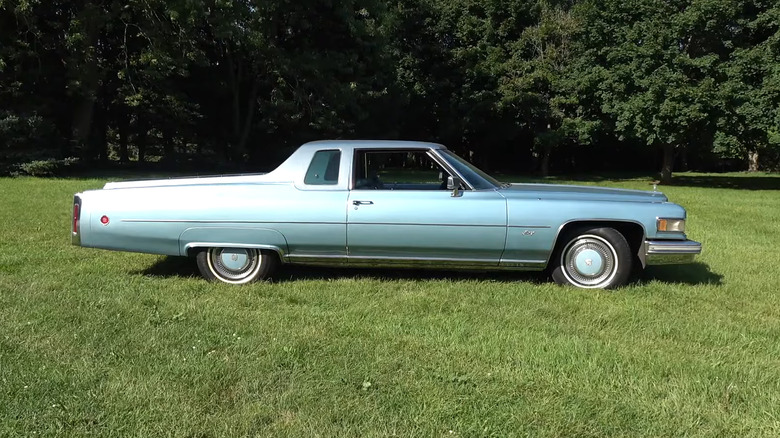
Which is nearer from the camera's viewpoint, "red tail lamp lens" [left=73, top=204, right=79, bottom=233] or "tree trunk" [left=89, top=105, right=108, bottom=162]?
"red tail lamp lens" [left=73, top=204, right=79, bottom=233]

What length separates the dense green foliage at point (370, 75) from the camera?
18766 mm

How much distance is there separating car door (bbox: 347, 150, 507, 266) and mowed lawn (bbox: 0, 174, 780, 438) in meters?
0.33

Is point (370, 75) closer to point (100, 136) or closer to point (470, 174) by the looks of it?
point (100, 136)

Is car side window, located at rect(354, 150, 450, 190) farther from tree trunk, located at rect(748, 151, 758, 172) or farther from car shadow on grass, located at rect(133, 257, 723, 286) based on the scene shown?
A: tree trunk, located at rect(748, 151, 758, 172)

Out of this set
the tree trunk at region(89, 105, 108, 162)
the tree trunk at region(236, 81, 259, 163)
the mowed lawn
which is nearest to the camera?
the mowed lawn

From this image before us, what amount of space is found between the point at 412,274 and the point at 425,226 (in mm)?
1000

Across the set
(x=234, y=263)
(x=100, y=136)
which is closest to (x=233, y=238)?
(x=234, y=263)

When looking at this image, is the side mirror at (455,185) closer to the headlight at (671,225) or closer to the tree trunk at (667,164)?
the headlight at (671,225)

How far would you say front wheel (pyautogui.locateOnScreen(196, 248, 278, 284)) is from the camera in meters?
5.59

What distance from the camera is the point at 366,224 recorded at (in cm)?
532

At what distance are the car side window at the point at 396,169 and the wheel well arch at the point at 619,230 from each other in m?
1.23

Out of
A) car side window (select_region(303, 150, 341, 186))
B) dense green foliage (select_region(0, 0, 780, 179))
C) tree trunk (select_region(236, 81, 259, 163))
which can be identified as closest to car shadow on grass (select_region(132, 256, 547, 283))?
car side window (select_region(303, 150, 341, 186))

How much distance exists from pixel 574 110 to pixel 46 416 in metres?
28.5

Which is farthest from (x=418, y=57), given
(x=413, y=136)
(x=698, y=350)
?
(x=698, y=350)
